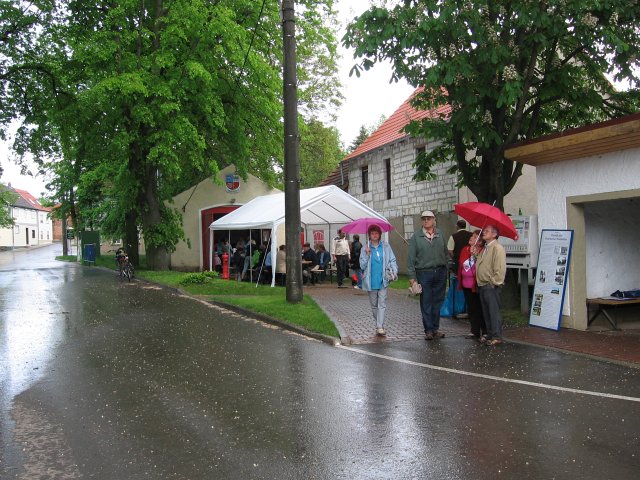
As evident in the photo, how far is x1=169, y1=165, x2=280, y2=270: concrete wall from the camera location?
27.9 m

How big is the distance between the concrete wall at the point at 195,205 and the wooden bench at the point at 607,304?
20.4 meters

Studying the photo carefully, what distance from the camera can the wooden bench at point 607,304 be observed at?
984 cm

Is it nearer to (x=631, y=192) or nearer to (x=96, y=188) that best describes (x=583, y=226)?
(x=631, y=192)

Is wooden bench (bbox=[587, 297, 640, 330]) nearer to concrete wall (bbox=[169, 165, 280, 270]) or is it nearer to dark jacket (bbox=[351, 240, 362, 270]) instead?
dark jacket (bbox=[351, 240, 362, 270])

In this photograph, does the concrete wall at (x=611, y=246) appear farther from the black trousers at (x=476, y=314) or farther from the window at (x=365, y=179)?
the window at (x=365, y=179)

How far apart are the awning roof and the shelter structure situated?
321 inches

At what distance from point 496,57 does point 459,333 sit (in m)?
4.92

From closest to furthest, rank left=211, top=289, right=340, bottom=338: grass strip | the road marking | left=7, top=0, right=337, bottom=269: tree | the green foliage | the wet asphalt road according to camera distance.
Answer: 1. the wet asphalt road
2. the road marking
3. left=211, top=289, right=340, bottom=338: grass strip
4. the green foliage
5. left=7, top=0, right=337, bottom=269: tree

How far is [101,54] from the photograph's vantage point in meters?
19.9

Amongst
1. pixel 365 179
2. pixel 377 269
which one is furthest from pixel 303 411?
pixel 365 179

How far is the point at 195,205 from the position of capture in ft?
92.4

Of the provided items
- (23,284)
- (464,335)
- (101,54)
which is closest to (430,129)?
(464,335)

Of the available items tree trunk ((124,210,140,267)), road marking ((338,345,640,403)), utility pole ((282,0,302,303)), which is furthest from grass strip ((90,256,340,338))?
tree trunk ((124,210,140,267))

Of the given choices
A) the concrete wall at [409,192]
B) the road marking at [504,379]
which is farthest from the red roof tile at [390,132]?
the road marking at [504,379]
